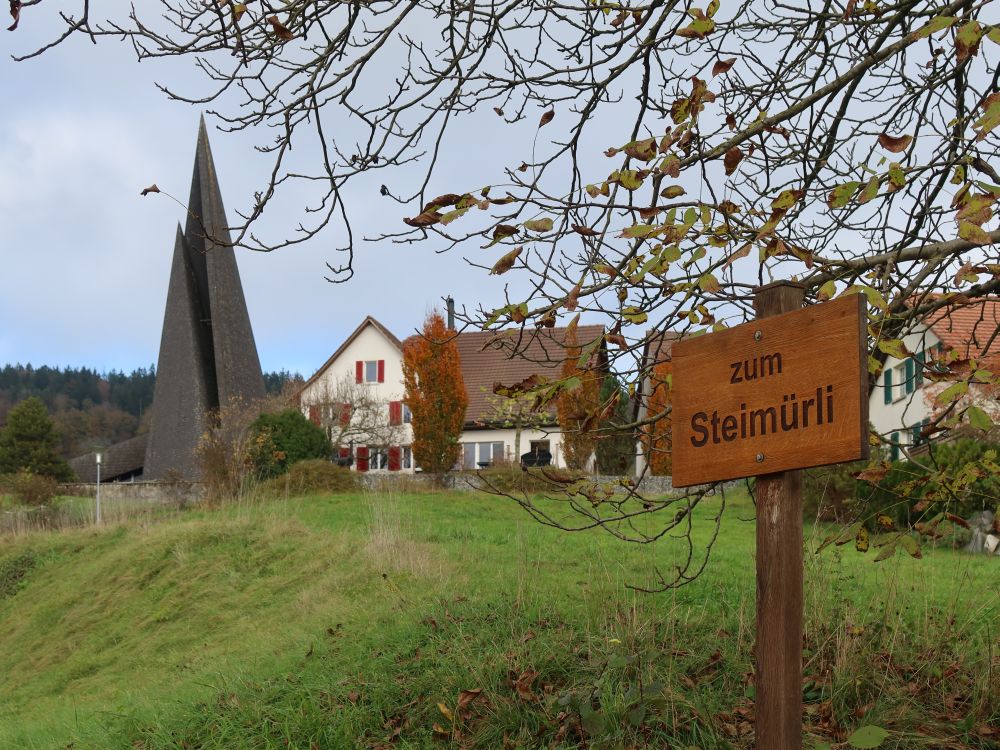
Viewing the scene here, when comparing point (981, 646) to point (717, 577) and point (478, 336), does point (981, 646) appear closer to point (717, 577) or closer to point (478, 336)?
point (717, 577)

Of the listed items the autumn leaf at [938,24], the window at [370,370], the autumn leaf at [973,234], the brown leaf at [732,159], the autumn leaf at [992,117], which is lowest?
the autumn leaf at [973,234]

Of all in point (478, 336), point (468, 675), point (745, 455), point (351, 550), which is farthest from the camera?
point (478, 336)

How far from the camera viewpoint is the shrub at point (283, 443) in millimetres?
20281

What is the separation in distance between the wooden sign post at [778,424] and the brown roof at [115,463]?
Result: 136 feet

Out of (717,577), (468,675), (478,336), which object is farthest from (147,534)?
(478,336)

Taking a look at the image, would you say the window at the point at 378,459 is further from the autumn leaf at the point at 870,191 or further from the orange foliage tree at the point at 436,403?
the autumn leaf at the point at 870,191

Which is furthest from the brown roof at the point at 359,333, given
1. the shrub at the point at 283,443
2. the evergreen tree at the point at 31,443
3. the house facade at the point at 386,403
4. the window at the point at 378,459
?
the shrub at the point at 283,443

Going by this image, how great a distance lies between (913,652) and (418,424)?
20.0m

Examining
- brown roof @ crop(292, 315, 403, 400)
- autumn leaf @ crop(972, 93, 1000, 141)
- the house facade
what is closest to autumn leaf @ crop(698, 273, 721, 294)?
autumn leaf @ crop(972, 93, 1000, 141)

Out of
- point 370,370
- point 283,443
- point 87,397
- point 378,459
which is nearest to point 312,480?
point 283,443

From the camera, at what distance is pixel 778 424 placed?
2623 millimetres

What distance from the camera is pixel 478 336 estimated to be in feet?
121

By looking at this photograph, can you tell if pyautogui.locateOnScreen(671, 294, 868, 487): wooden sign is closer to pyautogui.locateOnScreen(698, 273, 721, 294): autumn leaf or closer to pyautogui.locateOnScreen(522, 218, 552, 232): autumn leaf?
pyautogui.locateOnScreen(698, 273, 721, 294): autumn leaf

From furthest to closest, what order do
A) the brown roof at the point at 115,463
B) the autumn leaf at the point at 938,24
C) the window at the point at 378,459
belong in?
1. the brown roof at the point at 115,463
2. the window at the point at 378,459
3. the autumn leaf at the point at 938,24
